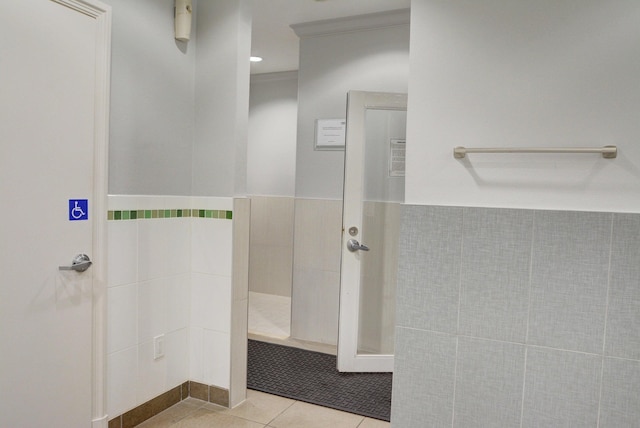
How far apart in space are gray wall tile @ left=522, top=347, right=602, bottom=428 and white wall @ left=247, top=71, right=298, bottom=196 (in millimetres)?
3714

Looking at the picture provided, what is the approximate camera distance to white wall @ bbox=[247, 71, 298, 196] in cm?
500

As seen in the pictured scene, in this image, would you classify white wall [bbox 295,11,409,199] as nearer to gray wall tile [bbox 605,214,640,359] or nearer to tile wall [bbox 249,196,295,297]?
tile wall [bbox 249,196,295,297]

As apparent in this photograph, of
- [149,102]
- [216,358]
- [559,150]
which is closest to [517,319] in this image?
[559,150]

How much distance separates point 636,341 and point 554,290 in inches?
11.1

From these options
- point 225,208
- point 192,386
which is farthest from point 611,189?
point 192,386

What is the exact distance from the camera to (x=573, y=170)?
1.51 m

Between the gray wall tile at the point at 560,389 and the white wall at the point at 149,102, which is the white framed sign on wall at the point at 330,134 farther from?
the gray wall tile at the point at 560,389

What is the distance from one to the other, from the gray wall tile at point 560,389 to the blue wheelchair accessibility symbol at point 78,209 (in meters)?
1.90

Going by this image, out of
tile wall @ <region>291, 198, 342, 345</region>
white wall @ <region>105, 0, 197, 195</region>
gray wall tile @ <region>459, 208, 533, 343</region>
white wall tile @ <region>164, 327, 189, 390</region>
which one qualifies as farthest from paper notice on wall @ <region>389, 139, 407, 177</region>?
white wall tile @ <region>164, 327, 189, 390</region>

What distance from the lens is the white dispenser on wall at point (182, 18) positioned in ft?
7.82

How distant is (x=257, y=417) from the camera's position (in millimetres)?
2420

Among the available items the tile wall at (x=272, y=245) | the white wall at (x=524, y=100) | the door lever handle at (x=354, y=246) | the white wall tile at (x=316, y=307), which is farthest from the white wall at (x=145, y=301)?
the tile wall at (x=272, y=245)

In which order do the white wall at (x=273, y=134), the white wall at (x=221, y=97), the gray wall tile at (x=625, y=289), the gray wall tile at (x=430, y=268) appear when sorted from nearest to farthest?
1. the gray wall tile at (x=625, y=289)
2. the gray wall tile at (x=430, y=268)
3. the white wall at (x=221, y=97)
4. the white wall at (x=273, y=134)

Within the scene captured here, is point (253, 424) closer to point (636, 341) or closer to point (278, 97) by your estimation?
point (636, 341)
